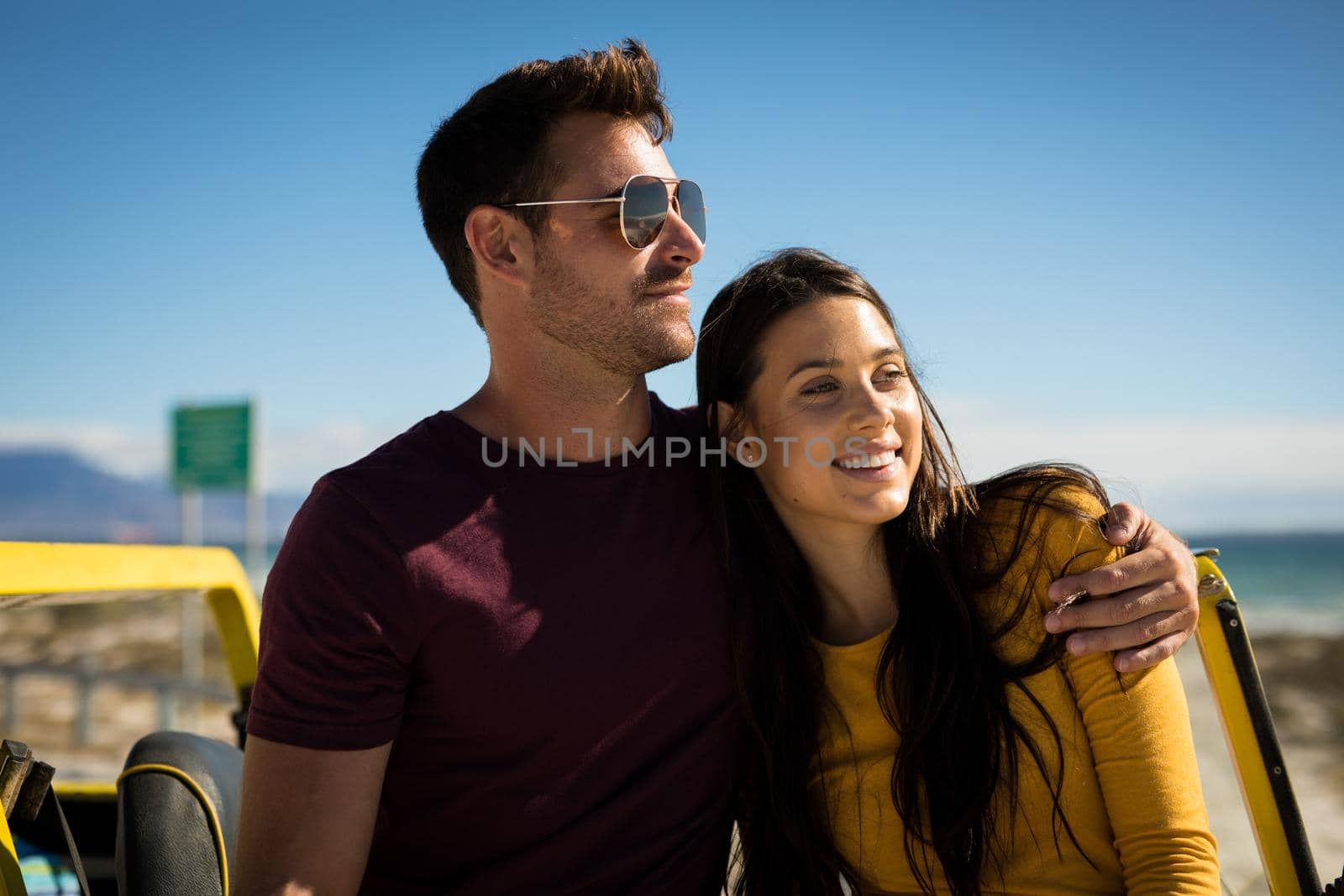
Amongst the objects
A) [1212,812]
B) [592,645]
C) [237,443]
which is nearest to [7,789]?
[592,645]

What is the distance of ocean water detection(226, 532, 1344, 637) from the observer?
31.0 m

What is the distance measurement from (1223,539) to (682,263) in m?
65.7

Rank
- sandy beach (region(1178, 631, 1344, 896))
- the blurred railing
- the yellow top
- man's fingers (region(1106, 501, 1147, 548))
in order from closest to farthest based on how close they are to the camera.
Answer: the yellow top
man's fingers (region(1106, 501, 1147, 548))
the blurred railing
sandy beach (region(1178, 631, 1344, 896))

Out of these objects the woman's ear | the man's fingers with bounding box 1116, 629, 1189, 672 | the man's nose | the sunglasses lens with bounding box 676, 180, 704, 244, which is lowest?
the man's fingers with bounding box 1116, 629, 1189, 672

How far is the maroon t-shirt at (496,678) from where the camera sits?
2.15 metres

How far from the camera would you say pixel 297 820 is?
2.05m

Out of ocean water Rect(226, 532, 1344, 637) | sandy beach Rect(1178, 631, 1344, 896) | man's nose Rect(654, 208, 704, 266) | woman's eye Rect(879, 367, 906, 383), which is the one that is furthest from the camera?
ocean water Rect(226, 532, 1344, 637)

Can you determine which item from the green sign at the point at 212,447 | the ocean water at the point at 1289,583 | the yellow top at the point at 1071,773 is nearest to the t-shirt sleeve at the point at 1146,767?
the yellow top at the point at 1071,773

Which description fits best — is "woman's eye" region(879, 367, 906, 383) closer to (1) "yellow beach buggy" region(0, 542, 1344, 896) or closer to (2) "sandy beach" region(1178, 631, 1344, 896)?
(1) "yellow beach buggy" region(0, 542, 1344, 896)

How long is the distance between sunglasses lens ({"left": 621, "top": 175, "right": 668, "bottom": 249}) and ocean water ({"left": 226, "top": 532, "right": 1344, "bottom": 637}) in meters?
22.8

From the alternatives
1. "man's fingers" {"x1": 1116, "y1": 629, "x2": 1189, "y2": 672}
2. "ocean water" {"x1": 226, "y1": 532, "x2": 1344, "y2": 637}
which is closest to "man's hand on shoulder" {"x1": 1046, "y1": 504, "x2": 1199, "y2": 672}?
"man's fingers" {"x1": 1116, "y1": 629, "x2": 1189, "y2": 672}

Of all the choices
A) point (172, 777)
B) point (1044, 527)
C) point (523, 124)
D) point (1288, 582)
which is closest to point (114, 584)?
point (172, 777)

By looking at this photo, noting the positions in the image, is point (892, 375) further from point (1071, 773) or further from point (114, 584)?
point (114, 584)

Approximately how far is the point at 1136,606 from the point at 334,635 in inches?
69.5
